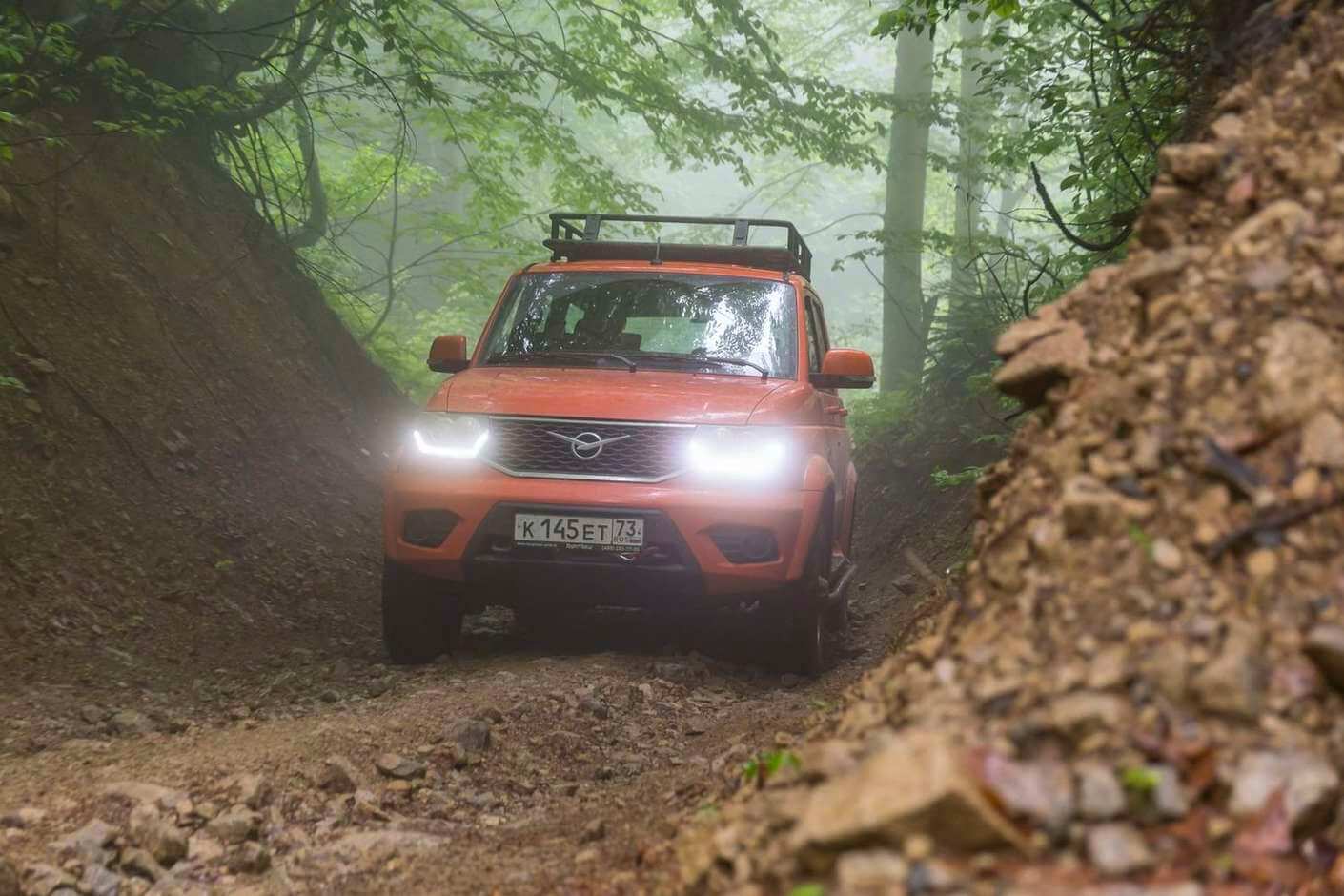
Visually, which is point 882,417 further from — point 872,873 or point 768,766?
point 872,873

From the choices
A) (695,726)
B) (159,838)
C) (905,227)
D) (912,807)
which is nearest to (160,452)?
(695,726)

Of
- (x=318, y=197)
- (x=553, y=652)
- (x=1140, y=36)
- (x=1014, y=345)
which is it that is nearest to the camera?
Answer: (x=1014, y=345)

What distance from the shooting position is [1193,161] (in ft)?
9.96

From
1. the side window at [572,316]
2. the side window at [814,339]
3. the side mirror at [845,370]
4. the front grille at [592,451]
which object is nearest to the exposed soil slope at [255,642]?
the front grille at [592,451]

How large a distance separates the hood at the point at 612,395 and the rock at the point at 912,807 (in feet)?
12.4

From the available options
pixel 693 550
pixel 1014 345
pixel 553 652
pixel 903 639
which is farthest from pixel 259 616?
pixel 1014 345

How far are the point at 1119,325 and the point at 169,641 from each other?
5398 mm

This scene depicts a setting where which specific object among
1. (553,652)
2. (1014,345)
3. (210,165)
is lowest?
(553,652)

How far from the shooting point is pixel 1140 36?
450 centimetres

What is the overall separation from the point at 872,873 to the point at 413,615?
182 inches

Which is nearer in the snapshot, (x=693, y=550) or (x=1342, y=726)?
(x=1342, y=726)

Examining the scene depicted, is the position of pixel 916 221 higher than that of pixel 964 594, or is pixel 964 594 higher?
pixel 916 221

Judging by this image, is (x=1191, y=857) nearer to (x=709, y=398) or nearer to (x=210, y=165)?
(x=709, y=398)

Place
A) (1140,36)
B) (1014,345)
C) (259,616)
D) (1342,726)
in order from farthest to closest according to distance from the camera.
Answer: (259,616)
(1140,36)
(1014,345)
(1342,726)
